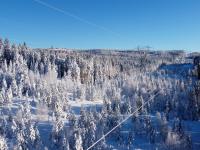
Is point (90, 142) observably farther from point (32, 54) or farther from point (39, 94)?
point (32, 54)

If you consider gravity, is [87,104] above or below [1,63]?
below

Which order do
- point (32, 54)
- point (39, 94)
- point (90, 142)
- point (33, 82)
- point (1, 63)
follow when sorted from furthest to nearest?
point (32, 54) < point (1, 63) < point (33, 82) < point (39, 94) < point (90, 142)

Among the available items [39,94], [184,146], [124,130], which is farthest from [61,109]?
[184,146]

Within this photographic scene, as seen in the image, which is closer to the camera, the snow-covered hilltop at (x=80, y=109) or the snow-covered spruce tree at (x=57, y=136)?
the snow-covered spruce tree at (x=57, y=136)

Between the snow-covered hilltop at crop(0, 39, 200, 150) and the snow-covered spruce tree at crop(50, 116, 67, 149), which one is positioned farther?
the snow-covered hilltop at crop(0, 39, 200, 150)

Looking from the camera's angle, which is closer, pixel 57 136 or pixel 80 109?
pixel 57 136

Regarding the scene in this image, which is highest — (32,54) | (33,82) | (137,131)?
(32,54)

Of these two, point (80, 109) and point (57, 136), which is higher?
point (80, 109)

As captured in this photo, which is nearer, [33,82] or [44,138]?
[44,138]
